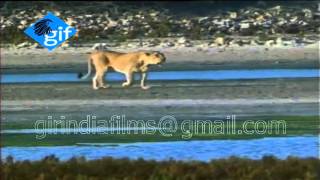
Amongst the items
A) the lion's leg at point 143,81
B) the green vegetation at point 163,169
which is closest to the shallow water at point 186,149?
the green vegetation at point 163,169

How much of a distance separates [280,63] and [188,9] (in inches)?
370

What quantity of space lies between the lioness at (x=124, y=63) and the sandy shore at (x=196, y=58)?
297cm

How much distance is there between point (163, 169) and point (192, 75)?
13.7 meters

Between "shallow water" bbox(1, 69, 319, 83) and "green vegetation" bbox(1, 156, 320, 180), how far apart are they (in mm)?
12124

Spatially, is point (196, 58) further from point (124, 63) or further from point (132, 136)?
point (132, 136)

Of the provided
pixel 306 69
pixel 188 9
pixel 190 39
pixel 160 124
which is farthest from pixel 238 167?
pixel 188 9

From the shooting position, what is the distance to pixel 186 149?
1089 cm

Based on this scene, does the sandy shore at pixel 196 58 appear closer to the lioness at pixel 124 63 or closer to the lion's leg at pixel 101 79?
the lioness at pixel 124 63

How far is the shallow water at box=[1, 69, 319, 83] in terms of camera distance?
20.4 metres

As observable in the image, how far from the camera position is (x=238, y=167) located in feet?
24.6

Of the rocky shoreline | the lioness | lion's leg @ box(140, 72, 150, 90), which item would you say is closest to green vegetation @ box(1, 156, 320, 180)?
lion's leg @ box(140, 72, 150, 90)

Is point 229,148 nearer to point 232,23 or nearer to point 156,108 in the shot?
point 156,108

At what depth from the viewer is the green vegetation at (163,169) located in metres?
7.27

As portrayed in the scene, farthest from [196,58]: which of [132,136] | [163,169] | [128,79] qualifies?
[163,169]
